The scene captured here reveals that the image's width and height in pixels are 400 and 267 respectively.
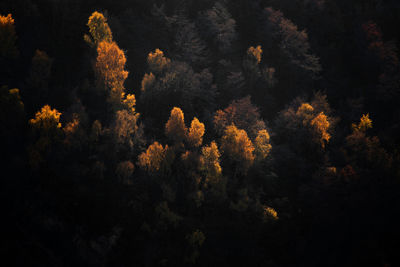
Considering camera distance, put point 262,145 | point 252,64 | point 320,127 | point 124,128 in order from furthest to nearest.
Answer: point 252,64 → point 262,145 → point 320,127 → point 124,128

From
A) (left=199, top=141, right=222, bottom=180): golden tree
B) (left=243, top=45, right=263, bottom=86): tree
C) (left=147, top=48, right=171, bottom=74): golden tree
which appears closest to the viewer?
(left=199, top=141, right=222, bottom=180): golden tree

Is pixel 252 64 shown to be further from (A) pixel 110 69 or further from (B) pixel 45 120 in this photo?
(B) pixel 45 120

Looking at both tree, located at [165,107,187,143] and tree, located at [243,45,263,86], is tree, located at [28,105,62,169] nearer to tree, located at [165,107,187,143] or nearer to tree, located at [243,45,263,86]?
tree, located at [165,107,187,143]

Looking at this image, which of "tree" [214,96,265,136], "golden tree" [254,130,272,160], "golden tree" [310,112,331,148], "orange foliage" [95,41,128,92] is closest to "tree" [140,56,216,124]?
"tree" [214,96,265,136]

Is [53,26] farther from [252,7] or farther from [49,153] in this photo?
[252,7]

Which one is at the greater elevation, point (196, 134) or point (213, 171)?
point (196, 134)

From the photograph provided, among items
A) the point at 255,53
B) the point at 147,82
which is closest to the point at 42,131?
the point at 147,82
